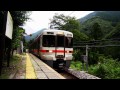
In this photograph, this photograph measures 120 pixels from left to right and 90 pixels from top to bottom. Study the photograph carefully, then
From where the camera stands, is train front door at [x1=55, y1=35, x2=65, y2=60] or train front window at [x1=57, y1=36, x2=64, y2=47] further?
train front window at [x1=57, y1=36, x2=64, y2=47]

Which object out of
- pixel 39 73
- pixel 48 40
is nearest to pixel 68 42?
pixel 48 40

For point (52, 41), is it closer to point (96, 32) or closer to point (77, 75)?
point (77, 75)

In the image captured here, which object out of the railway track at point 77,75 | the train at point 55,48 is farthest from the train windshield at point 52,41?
the railway track at point 77,75

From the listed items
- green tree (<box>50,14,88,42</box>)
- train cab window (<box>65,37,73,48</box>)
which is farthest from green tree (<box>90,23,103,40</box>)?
train cab window (<box>65,37,73,48</box>)

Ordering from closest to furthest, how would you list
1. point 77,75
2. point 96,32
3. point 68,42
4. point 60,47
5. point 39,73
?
point 39,73
point 77,75
point 60,47
point 68,42
point 96,32

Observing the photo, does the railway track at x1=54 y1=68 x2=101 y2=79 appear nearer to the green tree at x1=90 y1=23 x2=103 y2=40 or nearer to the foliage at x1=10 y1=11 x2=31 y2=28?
the foliage at x1=10 y1=11 x2=31 y2=28

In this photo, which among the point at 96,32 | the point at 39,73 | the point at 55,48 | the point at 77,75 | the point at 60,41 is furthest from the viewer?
the point at 96,32

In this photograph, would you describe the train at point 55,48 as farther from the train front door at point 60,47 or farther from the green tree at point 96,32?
the green tree at point 96,32
